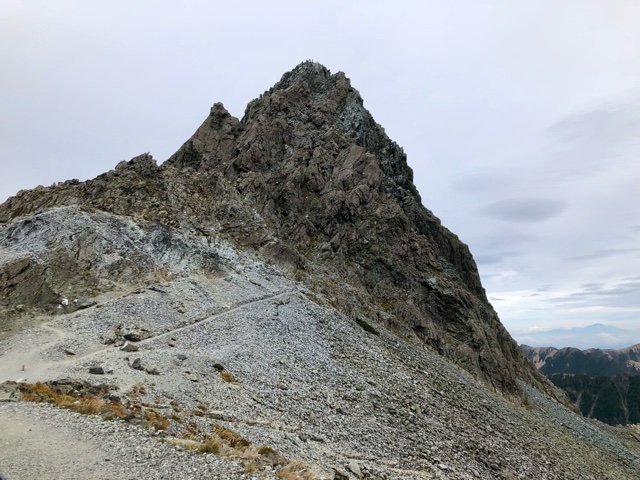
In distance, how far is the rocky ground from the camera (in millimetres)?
16719

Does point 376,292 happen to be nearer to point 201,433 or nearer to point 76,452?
point 201,433

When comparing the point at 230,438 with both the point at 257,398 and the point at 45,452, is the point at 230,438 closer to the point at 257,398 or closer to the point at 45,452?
the point at 45,452

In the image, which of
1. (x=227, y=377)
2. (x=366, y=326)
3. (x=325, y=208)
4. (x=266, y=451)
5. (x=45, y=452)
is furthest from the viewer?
(x=325, y=208)

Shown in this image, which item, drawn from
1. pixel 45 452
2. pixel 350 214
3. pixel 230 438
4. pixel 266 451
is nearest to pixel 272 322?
pixel 230 438

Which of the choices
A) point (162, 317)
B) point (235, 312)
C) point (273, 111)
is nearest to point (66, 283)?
point (162, 317)

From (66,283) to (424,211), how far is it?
6937cm

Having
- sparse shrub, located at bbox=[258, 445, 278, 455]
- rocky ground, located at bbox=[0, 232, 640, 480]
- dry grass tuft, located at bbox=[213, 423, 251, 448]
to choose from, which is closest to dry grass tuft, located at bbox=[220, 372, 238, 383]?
rocky ground, located at bbox=[0, 232, 640, 480]

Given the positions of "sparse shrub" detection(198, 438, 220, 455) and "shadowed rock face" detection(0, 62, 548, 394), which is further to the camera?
"shadowed rock face" detection(0, 62, 548, 394)

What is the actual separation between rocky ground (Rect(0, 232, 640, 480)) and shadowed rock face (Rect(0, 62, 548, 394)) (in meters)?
11.2

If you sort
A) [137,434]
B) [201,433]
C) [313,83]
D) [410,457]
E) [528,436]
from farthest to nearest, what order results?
[313,83] < [528,436] < [410,457] < [201,433] < [137,434]

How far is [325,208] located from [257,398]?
50765mm

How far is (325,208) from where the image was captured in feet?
248

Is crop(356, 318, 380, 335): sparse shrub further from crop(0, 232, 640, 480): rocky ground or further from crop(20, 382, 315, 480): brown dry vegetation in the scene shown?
crop(20, 382, 315, 480): brown dry vegetation

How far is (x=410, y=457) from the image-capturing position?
25.8m
